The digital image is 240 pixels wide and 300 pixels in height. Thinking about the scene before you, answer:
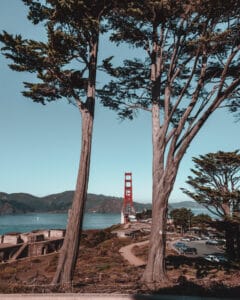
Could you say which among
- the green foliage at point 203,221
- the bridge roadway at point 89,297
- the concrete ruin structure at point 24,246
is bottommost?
the concrete ruin structure at point 24,246

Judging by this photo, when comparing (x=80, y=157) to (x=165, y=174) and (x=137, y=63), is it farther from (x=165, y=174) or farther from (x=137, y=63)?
(x=137, y=63)

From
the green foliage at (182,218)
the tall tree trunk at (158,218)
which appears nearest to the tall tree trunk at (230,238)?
the tall tree trunk at (158,218)

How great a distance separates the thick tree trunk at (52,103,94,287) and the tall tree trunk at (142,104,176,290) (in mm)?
1716

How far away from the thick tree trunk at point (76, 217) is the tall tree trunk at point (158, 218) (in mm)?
1716

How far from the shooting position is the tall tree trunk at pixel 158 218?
688 cm

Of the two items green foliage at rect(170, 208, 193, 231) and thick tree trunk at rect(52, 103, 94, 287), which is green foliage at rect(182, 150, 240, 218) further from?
green foliage at rect(170, 208, 193, 231)

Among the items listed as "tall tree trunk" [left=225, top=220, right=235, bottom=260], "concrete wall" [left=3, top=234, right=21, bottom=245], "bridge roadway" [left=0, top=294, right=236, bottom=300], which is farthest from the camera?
"concrete wall" [left=3, top=234, right=21, bottom=245]

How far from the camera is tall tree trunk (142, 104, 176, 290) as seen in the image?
22.6ft

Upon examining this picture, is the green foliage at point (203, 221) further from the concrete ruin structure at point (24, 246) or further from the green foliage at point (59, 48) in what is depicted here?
the concrete ruin structure at point (24, 246)

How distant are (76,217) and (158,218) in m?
1.97

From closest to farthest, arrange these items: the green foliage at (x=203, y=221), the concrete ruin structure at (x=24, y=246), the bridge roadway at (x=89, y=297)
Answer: the bridge roadway at (x=89, y=297)
the green foliage at (x=203, y=221)
the concrete ruin structure at (x=24, y=246)

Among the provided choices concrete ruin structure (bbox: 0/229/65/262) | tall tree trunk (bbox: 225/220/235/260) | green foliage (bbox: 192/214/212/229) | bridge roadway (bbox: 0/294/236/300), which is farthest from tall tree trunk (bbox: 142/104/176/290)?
concrete ruin structure (bbox: 0/229/65/262)

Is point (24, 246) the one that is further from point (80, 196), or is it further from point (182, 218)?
point (182, 218)

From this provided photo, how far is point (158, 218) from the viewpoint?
7191mm
